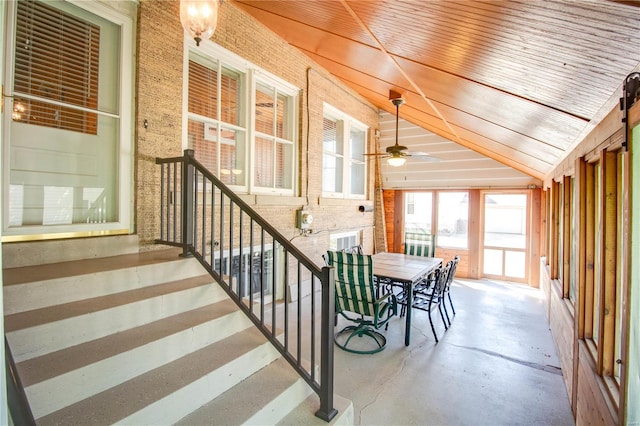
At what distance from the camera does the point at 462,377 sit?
331cm

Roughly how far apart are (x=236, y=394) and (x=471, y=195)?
22.2ft

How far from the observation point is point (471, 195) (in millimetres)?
7426

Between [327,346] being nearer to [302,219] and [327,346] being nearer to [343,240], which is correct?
[302,219]

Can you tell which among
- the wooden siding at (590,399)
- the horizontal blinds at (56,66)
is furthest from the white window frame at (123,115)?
the wooden siding at (590,399)

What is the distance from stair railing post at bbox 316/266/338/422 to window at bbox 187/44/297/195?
2.70 meters

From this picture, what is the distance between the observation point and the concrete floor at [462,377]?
2.76 m

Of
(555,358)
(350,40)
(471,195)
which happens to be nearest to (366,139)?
(471,195)

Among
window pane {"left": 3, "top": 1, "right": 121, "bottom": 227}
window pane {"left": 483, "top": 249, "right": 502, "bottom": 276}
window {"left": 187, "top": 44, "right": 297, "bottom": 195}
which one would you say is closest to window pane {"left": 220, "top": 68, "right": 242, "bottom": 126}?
window {"left": 187, "top": 44, "right": 297, "bottom": 195}

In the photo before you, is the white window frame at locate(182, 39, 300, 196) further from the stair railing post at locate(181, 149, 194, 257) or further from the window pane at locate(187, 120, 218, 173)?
the stair railing post at locate(181, 149, 194, 257)

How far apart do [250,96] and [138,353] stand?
142 inches

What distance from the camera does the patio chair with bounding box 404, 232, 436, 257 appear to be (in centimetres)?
620

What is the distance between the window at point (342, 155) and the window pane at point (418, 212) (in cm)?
124

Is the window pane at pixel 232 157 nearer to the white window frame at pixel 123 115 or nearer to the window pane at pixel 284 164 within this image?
the window pane at pixel 284 164

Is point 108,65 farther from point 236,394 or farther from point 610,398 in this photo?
point 610,398
